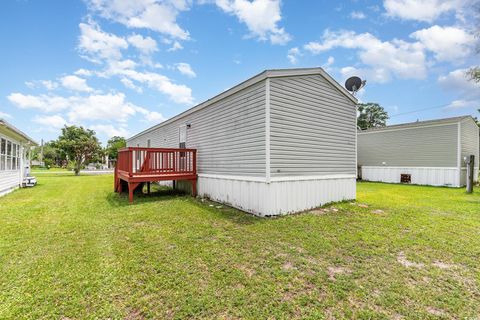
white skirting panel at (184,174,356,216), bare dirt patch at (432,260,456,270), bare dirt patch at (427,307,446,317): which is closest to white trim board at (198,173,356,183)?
white skirting panel at (184,174,356,216)

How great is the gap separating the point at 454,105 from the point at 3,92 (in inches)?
1656

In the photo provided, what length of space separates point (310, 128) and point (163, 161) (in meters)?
5.07

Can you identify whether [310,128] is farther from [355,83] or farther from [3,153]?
[3,153]

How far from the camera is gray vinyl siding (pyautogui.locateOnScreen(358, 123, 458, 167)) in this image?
12234 mm

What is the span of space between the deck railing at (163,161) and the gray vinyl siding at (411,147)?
12.4m

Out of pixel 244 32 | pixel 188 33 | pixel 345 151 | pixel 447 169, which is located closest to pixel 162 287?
pixel 345 151

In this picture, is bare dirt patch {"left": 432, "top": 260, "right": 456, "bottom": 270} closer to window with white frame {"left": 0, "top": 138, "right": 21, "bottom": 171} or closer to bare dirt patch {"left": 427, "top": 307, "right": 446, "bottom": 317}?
bare dirt patch {"left": 427, "top": 307, "right": 446, "bottom": 317}

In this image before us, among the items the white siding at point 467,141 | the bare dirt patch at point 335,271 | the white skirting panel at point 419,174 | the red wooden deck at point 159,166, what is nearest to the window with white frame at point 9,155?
the red wooden deck at point 159,166

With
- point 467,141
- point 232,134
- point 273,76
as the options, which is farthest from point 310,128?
point 467,141

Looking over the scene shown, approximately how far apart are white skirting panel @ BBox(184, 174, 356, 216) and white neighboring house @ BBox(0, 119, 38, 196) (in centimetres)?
738

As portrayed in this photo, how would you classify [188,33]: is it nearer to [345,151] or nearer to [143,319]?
[345,151]

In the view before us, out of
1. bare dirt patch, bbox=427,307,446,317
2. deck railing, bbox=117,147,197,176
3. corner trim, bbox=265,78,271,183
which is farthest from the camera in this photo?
deck railing, bbox=117,147,197,176

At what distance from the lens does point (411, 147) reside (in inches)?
535

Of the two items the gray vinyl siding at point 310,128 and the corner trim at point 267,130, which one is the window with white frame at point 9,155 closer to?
the corner trim at point 267,130
